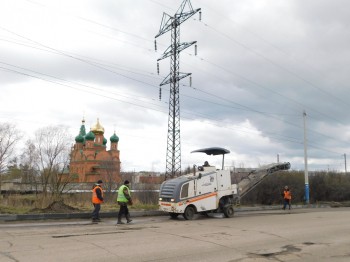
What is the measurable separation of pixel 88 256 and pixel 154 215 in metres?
11.9

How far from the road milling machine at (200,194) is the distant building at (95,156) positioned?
184 ft

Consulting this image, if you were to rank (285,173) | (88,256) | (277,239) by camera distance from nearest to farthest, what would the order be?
(88,256) → (277,239) → (285,173)

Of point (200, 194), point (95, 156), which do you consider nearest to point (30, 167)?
point (95, 156)

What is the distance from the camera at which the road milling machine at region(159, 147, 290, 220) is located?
58.9 ft

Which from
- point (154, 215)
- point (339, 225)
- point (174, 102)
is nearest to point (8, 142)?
point (174, 102)

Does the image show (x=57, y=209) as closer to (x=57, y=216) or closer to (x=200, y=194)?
(x=57, y=216)

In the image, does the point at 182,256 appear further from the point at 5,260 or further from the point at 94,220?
the point at 94,220

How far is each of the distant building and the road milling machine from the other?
56192mm

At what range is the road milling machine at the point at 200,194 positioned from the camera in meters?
17.9

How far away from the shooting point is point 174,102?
96.2 feet

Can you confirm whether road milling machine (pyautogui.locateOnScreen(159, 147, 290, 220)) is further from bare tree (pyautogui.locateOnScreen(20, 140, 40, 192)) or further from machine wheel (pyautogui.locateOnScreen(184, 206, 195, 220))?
bare tree (pyautogui.locateOnScreen(20, 140, 40, 192))

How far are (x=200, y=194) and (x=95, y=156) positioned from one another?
6868cm

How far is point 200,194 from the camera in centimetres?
1850

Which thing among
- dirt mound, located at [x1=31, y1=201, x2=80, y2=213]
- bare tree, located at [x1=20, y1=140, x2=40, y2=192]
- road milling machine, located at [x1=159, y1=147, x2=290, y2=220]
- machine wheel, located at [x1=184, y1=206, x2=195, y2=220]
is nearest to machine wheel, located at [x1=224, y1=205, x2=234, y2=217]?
road milling machine, located at [x1=159, y1=147, x2=290, y2=220]
